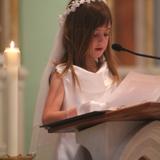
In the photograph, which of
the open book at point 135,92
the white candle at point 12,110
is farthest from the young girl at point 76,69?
the white candle at point 12,110

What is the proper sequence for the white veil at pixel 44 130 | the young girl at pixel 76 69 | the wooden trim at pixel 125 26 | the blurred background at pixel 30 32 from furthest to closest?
the wooden trim at pixel 125 26
the blurred background at pixel 30 32
the white veil at pixel 44 130
the young girl at pixel 76 69

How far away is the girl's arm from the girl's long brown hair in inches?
2.6

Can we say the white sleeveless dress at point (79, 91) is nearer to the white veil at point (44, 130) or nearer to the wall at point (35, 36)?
the white veil at point (44, 130)

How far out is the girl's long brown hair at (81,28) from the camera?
1610 millimetres

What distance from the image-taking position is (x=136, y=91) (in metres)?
1.07

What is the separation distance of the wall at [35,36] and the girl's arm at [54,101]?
0.80 metres

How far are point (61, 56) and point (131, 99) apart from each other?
0.65 metres

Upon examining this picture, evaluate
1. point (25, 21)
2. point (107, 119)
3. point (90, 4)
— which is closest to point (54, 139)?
point (90, 4)

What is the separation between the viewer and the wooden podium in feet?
2.98

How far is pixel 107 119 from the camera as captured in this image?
0.94m

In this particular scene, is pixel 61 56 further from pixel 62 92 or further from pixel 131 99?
pixel 131 99

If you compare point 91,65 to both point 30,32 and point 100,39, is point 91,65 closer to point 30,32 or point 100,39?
point 100,39

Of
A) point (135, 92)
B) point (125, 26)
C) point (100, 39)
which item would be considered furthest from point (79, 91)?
point (125, 26)

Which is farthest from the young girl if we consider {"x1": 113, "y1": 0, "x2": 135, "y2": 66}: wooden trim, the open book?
{"x1": 113, "y1": 0, "x2": 135, "y2": 66}: wooden trim
